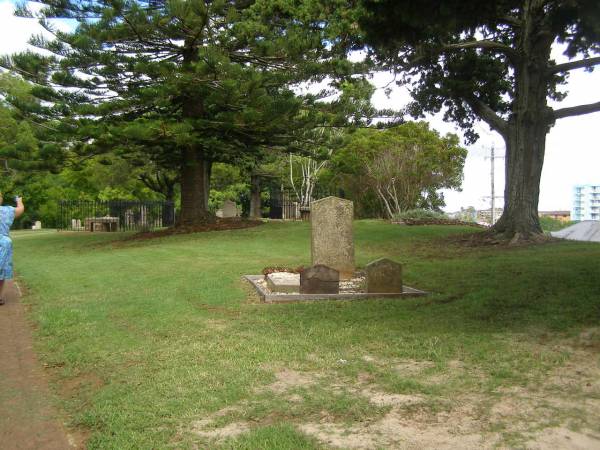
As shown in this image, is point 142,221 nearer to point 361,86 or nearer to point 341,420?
point 361,86

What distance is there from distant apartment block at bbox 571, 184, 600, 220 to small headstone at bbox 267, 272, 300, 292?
146 feet

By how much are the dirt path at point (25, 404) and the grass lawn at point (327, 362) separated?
0.47 ft

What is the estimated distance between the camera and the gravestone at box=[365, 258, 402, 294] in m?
8.57

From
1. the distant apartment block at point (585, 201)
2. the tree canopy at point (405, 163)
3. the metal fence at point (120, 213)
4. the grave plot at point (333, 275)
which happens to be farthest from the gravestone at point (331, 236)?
the distant apartment block at point (585, 201)

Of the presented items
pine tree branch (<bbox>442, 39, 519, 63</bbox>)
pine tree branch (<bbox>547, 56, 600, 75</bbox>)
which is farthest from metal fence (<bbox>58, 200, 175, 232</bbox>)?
pine tree branch (<bbox>547, 56, 600, 75</bbox>)

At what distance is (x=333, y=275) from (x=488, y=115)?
37.5 feet

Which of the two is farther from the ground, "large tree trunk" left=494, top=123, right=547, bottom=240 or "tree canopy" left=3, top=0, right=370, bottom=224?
"tree canopy" left=3, top=0, right=370, bottom=224

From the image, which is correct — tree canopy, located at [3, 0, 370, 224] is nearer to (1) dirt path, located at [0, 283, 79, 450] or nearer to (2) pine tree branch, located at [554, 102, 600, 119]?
(2) pine tree branch, located at [554, 102, 600, 119]

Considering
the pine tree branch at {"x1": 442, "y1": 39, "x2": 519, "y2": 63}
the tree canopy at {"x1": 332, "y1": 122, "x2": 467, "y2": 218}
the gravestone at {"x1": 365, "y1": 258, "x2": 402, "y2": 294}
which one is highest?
the pine tree branch at {"x1": 442, "y1": 39, "x2": 519, "y2": 63}

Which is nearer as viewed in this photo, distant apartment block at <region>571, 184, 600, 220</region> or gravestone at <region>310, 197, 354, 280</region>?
gravestone at <region>310, 197, 354, 280</region>

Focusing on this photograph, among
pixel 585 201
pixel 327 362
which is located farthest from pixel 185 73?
pixel 585 201

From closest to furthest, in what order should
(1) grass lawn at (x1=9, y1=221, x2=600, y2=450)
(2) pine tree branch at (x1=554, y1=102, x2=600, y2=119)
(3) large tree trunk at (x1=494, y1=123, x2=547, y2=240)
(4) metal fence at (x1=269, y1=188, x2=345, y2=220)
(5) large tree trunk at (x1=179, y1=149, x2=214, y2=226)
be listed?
1. (1) grass lawn at (x1=9, y1=221, x2=600, y2=450)
2. (2) pine tree branch at (x1=554, y1=102, x2=600, y2=119)
3. (3) large tree trunk at (x1=494, y1=123, x2=547, y2=240)
4. (5) large tree trunk at (x1=179, y1=149, x2=214, y2=226)
5. (4) metal fence at (x1=269, y1=188, x2=345, y2=220)

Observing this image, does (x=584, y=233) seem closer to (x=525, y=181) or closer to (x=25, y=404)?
(x=525, y=181)

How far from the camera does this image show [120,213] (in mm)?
31047
